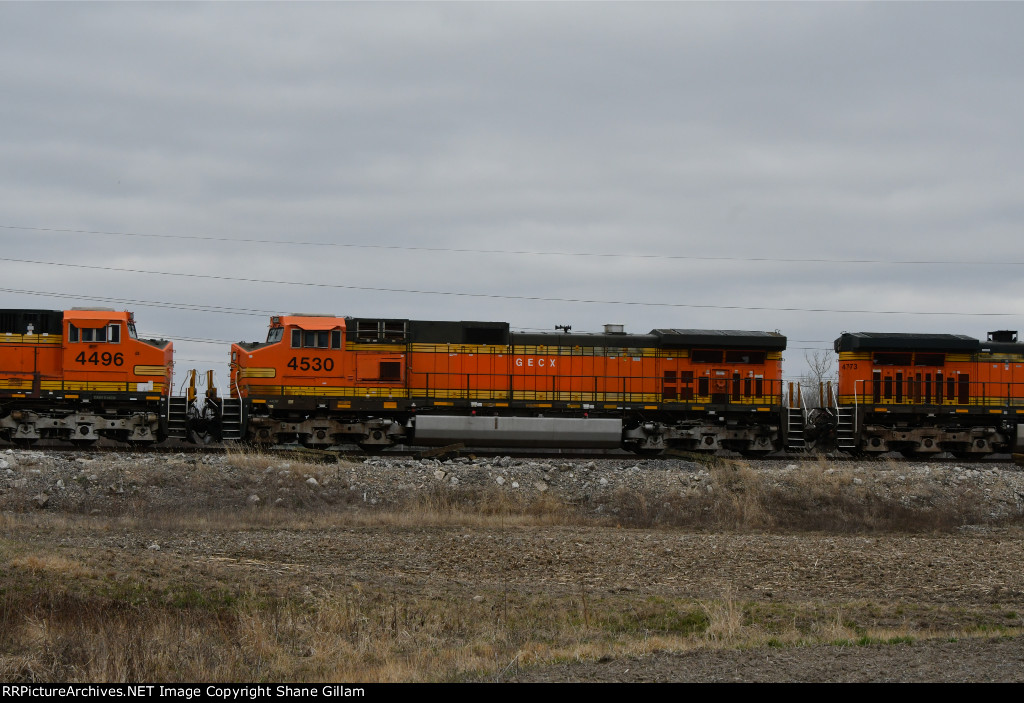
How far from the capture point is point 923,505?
62.6 feet

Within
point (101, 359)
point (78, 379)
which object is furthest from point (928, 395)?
point (78, 379)

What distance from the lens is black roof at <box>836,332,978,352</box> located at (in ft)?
86.2

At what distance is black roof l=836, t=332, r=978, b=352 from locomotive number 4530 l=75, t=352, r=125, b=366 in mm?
19809

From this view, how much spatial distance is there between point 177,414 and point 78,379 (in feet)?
8.48

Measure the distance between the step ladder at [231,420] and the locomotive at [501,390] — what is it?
0.18 feet

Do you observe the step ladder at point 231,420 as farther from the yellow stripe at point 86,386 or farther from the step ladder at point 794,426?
the step ladder at point 794,426

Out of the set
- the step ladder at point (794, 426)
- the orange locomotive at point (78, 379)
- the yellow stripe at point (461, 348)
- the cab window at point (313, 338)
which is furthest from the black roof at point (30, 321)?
the step ladder at point (794, 426)

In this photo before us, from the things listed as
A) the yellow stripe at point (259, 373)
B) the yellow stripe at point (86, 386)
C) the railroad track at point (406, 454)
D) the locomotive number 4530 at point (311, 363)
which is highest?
the locomotive number 4530 at point (311, 363)

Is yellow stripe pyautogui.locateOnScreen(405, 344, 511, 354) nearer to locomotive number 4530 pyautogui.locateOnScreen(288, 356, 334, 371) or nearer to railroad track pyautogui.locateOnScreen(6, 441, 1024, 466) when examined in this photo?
locomotive number 4530 pyautogui.locateOnScreen(288, 356, 334, 371)

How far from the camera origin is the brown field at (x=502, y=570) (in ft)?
27.1

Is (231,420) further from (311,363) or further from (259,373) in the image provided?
(311,363)

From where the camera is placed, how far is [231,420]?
24.1 meters

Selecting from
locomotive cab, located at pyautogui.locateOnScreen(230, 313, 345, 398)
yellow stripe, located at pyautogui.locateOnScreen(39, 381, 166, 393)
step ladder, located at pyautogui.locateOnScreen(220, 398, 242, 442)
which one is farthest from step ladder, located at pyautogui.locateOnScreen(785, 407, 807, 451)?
yellow stripe, located at pyautogui.locateOnScreen(39, 381, 166, 393)

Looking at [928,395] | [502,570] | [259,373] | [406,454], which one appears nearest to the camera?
[502,570]
